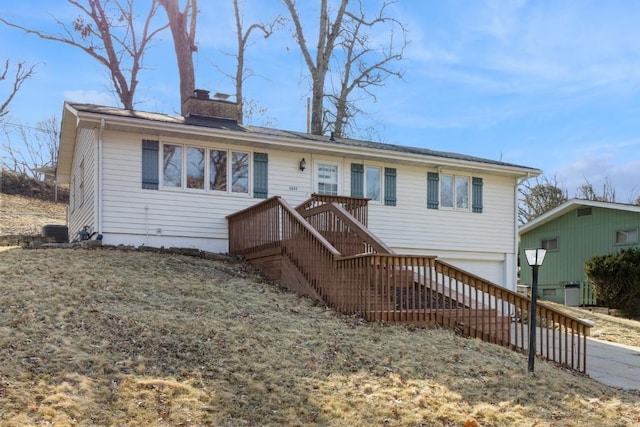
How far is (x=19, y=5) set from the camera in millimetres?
22328

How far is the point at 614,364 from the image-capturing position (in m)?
9.65

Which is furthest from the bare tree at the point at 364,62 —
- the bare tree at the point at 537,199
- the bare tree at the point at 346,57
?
the bare tree at the point at 537,199

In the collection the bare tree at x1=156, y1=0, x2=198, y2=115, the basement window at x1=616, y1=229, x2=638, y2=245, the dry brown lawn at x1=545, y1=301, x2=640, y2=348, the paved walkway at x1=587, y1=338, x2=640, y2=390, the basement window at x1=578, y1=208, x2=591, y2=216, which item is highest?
the bare tree at x1=156, y1=0, x2=198, y2=115

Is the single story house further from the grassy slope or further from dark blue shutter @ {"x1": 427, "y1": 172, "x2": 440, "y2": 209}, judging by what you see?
the grassy slope

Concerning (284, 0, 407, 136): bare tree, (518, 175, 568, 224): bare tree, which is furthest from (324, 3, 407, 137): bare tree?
(518, 175, 568, 224): bare tree

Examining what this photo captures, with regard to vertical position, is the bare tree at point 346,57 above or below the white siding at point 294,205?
above

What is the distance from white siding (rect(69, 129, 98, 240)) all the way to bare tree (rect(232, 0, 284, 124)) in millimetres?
9647

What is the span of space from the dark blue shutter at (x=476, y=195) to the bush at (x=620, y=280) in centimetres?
527

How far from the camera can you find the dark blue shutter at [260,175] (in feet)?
44.9

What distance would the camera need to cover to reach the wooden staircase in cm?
843

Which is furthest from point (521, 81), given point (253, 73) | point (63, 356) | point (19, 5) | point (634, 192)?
point (634, 192)

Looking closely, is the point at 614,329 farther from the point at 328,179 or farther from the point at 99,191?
the point at 99,191

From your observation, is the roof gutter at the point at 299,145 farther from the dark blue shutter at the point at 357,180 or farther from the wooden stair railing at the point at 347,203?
the wooden stair railing at the point at 347,203

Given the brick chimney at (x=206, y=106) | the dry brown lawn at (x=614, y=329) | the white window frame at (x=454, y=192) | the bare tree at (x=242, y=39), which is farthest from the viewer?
the bare tree at (x=242, y=39)
